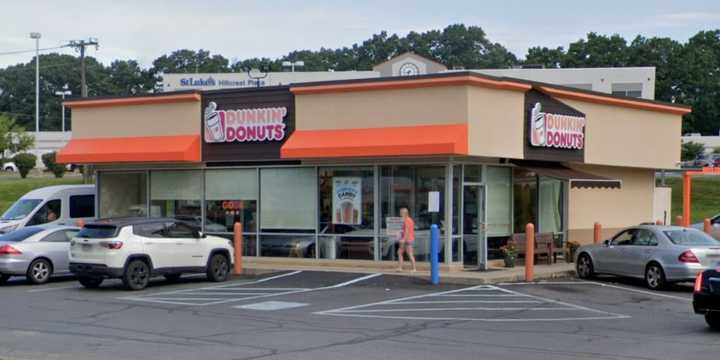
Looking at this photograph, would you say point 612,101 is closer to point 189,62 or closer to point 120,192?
point 120,192

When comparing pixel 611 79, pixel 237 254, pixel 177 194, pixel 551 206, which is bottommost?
pixel 237 254

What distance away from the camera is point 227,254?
76.8 ft

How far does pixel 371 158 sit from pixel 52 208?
444 inches

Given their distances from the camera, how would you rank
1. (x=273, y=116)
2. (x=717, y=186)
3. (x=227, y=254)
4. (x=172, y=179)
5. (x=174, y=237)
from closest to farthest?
(x=174, y=237)
(x=227, y=254)
(x=273, y=116)
(x=172, y=179)
(x=717, y=186)

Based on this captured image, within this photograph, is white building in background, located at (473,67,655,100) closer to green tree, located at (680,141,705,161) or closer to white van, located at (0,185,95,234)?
green tree, located at (680,141,705,161)

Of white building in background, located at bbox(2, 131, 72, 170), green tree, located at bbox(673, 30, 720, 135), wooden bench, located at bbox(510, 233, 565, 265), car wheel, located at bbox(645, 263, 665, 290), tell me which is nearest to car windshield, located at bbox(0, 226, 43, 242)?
wooden bench, located at bbox(510, 233, 565, 265)

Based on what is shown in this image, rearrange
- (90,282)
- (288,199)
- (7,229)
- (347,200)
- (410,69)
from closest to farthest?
1. (90,282)
2. (347,200)
3. (288,199)
4. (7,229)
5. (410,69)

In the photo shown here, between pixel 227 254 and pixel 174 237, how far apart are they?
6.34 ft

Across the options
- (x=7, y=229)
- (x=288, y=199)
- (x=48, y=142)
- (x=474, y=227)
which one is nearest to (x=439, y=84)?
(x=474, y=227)

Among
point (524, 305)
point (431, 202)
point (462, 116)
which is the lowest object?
point (524, 305)

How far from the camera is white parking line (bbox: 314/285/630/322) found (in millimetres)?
16219

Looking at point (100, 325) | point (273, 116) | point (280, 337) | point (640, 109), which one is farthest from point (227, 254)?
point (640, 109)

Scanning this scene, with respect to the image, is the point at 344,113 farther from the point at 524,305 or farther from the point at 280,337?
the point at 280,337

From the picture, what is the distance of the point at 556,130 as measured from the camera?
26.1 m
